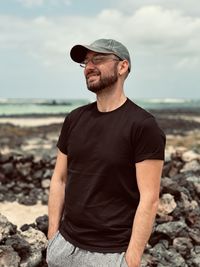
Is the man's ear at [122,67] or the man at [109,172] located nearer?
the man at [109,172]

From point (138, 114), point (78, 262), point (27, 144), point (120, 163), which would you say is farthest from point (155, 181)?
point (27, 144)

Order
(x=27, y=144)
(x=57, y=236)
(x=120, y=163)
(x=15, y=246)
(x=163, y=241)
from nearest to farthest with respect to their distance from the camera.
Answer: (x=120, y=163) → (x=57, y=236) → (x=15, y=246) → (x=163, y=241) → (x=27, y=144)

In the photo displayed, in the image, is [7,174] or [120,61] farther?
[7,174]

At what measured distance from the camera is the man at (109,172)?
338 centimetres

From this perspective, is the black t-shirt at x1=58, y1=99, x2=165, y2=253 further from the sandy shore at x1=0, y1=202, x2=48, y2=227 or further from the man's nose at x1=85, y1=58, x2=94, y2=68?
the sandy shore at x1=0, y1=202, x2=48, y2=227

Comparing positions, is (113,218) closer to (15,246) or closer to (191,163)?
(15,246)

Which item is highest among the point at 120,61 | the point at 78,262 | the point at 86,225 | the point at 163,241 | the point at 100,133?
the point at 120,61

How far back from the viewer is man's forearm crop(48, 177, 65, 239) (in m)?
3.95

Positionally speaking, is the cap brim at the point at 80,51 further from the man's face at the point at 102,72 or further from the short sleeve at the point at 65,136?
the short sleeve at the point at 65,136

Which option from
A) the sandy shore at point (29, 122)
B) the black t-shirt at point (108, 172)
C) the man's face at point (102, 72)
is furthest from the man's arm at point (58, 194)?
the sandy shore at point (29, 122)

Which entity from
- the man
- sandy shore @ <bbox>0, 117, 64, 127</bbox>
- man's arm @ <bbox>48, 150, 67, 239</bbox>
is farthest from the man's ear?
sandy shore @ <bbox>0, 117, 64, 127</bbox>

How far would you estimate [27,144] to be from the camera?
2659cm

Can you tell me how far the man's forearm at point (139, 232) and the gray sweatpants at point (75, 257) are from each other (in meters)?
0.07

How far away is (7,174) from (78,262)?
31.1ft
